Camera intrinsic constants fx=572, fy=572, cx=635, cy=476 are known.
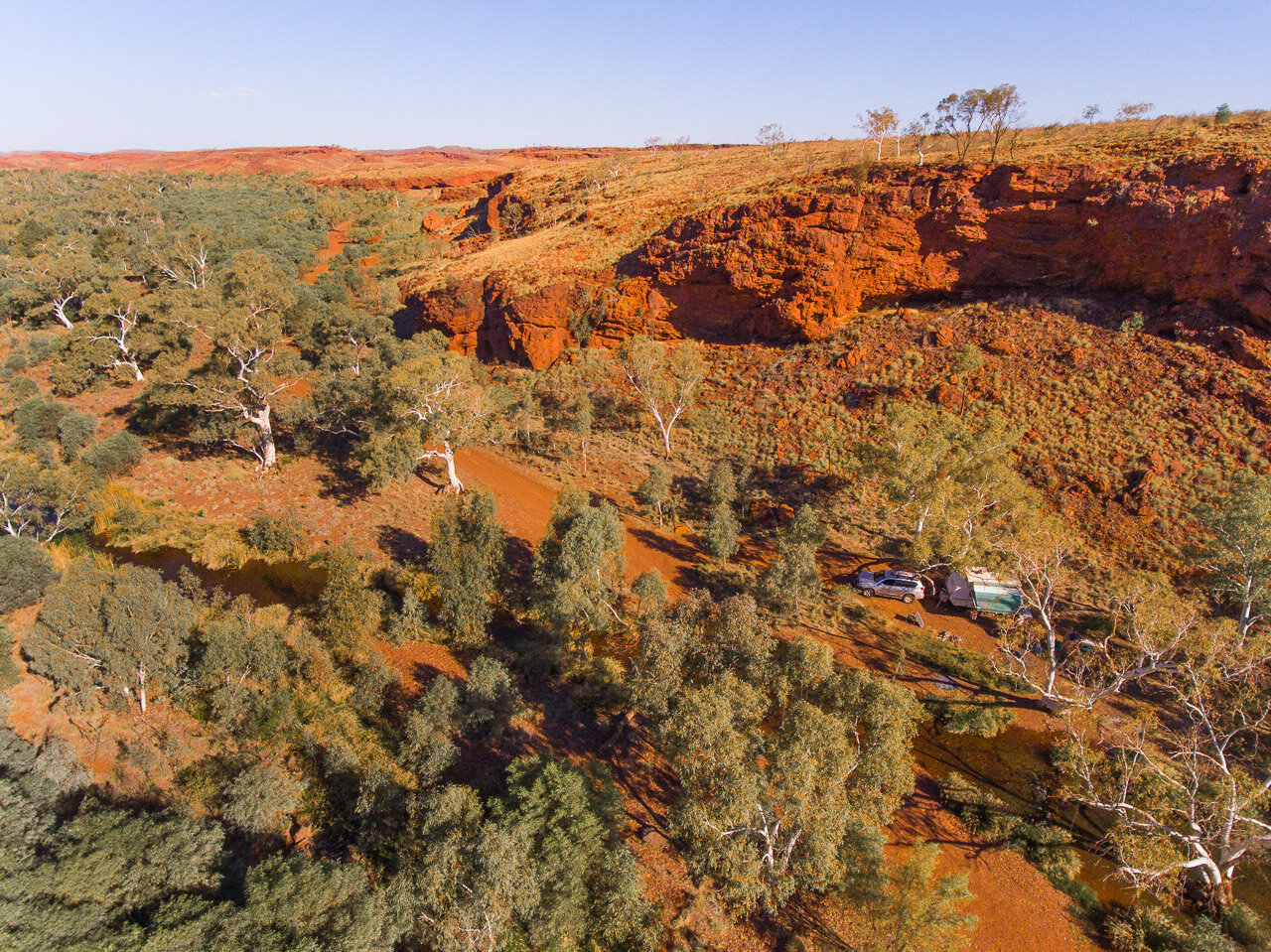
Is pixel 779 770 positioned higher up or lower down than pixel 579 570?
lower down

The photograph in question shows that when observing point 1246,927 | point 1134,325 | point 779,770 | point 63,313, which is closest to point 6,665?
point 779,770

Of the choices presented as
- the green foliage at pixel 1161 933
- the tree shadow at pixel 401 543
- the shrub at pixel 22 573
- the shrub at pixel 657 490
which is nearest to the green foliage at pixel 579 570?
the shrub at pixel 657 490

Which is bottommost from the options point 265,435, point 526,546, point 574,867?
point 526,546

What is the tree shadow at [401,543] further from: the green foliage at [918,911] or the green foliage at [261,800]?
the green foliage at [918,911]

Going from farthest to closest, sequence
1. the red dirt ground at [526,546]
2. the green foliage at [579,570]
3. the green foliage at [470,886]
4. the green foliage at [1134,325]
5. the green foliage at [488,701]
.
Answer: the green foliage at [1134,325] < the green foliage at [579,570] < the green foliage at [488,701] < the red dirt ground at [526,546] < the green foliage at [470,886]

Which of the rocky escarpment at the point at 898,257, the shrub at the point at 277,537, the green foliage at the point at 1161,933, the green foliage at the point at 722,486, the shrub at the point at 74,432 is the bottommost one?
the green foliage at the point at 1161,933

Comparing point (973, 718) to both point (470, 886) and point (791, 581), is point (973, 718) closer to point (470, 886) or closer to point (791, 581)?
point (791, 581)

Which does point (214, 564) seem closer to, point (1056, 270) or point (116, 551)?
point (116, 551)

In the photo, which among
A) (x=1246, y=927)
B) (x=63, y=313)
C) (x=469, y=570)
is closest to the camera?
(x=1246, y=927)
